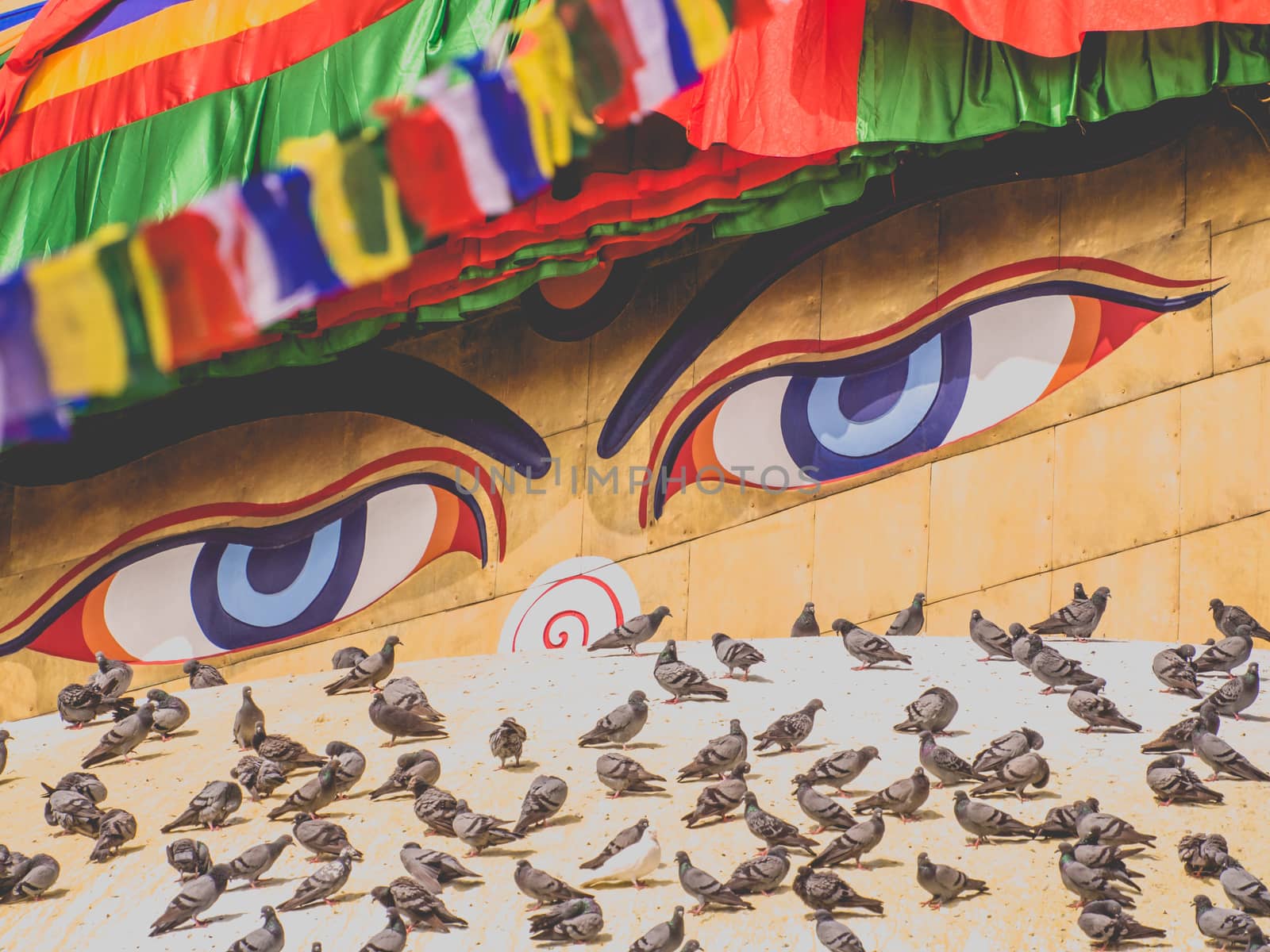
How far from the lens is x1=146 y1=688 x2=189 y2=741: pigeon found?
454 inches

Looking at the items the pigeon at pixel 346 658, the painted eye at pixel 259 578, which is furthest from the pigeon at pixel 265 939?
the painted eye at pixel 259 578

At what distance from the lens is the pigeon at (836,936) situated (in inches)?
281

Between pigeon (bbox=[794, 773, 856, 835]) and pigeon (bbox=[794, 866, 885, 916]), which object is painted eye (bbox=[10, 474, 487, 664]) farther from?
pigeon (bbox=[794, 866, 885, 916])

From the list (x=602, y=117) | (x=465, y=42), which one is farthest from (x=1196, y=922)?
(x=465, y=42)

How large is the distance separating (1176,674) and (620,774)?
146 inches

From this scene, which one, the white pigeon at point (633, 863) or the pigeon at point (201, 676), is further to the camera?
the pigeon at point (201, 676)

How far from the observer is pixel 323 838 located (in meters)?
8.81

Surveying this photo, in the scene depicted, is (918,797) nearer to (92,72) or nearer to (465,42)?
(465,42)

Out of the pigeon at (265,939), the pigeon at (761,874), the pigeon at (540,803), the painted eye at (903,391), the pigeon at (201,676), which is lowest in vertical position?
the pigeon at (265,939)

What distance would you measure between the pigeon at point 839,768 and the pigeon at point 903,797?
19 centimetres

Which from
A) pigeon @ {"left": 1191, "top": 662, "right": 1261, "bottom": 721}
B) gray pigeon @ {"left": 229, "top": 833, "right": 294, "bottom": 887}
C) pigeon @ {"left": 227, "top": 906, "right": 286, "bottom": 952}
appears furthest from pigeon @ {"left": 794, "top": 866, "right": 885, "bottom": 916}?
pigeon @ {"left": 1191, "top": 662, "right": 1261, "bottom": 721}

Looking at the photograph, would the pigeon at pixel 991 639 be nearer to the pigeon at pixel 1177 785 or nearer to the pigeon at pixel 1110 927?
the pigeon at pixel 1177 785

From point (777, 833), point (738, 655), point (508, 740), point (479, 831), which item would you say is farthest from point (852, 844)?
point (738, 655)

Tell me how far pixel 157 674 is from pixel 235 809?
27.8ft
